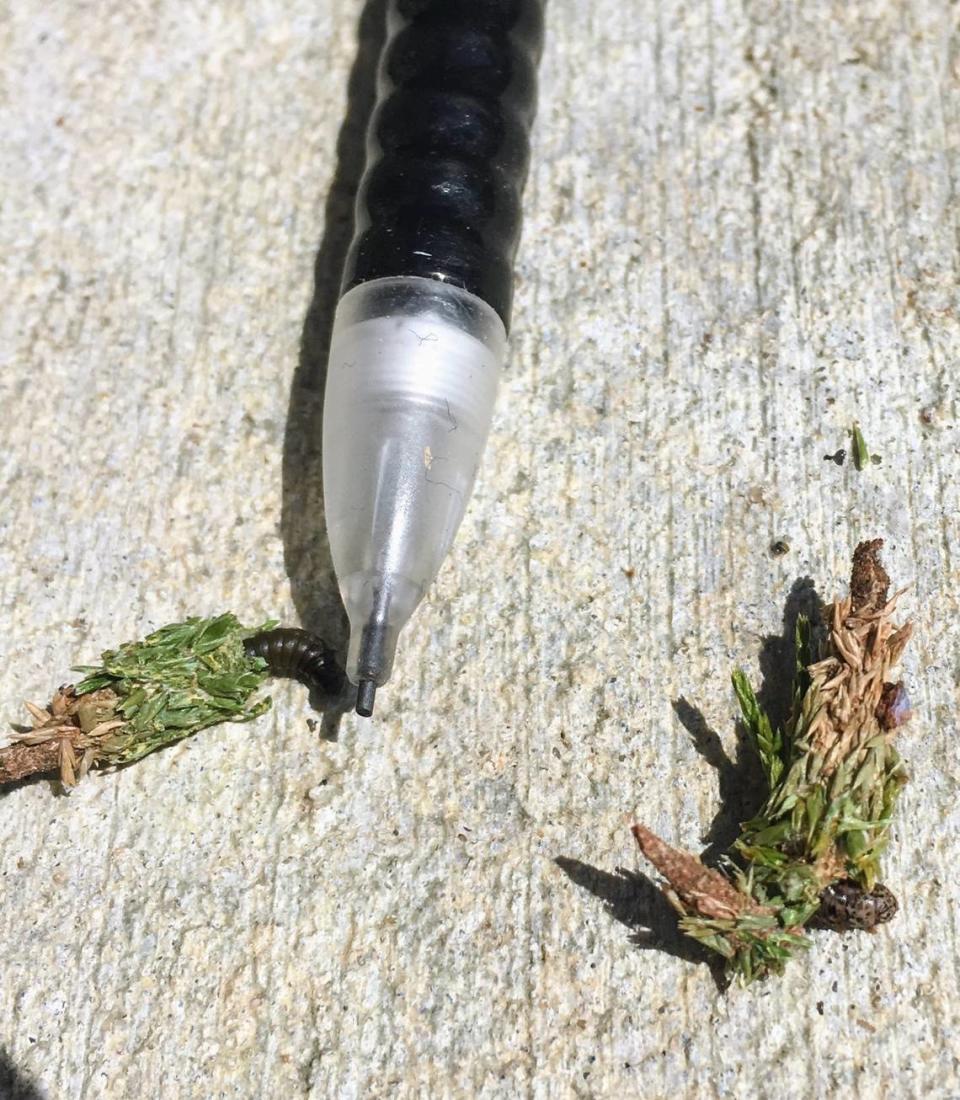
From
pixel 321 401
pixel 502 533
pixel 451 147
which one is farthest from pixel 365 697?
pixel 451 147

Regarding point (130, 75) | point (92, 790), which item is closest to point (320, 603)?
point (92, 790)

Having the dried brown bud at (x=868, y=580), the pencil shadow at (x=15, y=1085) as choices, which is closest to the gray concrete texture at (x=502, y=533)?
the pencil shadow at (x=15, y=1085)

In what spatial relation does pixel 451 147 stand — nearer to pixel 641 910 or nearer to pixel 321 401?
pixel 321 401

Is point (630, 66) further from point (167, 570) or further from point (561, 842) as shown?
point (561, 842)

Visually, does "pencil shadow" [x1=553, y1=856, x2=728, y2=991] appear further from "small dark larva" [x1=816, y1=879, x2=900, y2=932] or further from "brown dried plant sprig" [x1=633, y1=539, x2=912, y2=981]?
"small dark larva" [x1=816, y1=879, x2=900, y2=932]

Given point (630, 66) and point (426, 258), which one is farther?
point (630, 66)

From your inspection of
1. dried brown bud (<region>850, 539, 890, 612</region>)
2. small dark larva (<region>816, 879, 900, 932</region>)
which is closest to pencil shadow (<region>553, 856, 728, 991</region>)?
small dark larva (<region>816, 879, 900, 932</region>)
